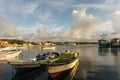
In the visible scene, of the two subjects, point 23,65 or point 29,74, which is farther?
point 29,74

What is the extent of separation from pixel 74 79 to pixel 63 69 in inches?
93.9

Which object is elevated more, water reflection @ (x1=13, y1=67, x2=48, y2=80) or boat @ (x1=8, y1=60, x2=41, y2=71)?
boat @ (x1=8, y1=60, x2=41, y2=71)

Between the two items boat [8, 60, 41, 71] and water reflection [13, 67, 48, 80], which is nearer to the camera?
water reflection [13, 67, 48, 80]

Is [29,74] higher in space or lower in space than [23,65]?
lower

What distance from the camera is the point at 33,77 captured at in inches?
1117

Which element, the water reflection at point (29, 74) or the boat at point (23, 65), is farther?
the boat at point (23, 65)

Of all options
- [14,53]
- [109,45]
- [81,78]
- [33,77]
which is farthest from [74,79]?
[109,45]

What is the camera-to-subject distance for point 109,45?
183625 mm

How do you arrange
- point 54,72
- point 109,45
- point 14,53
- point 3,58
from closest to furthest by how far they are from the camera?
point 54,72, point 3,58, point 14,53, point 109,45

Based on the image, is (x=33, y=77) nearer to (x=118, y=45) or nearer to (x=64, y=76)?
(x=64, y=76)

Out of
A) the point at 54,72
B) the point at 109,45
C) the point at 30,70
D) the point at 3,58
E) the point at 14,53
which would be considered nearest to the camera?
the point at 54,72

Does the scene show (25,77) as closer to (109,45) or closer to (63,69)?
(63,69)

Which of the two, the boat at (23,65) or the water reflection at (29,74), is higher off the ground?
the boat at (23,65)

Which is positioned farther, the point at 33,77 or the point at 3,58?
the point at 3,58
